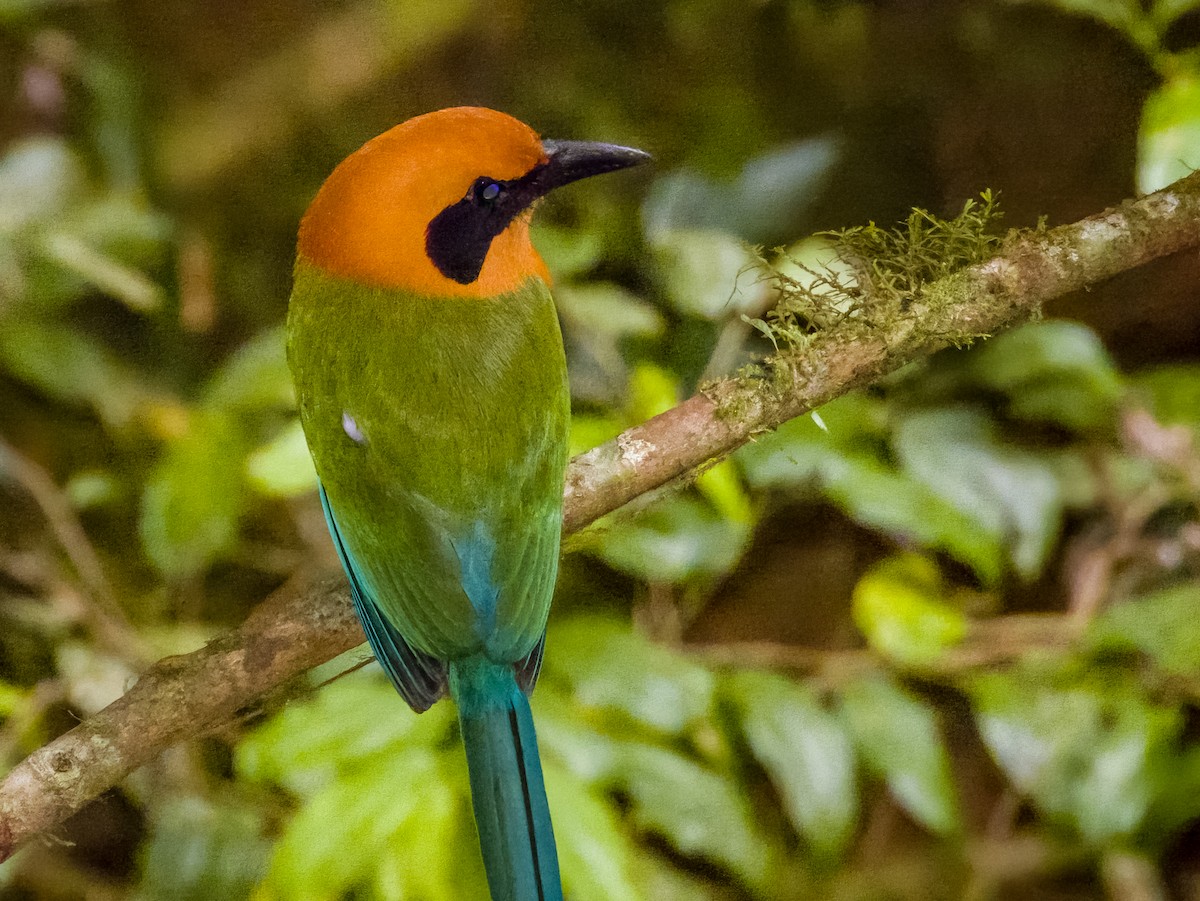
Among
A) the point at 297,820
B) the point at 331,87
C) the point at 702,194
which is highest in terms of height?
the point at 331,87

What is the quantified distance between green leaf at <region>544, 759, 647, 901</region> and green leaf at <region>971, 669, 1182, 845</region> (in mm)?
623

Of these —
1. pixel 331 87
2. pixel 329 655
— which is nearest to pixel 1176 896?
pixel 329 655

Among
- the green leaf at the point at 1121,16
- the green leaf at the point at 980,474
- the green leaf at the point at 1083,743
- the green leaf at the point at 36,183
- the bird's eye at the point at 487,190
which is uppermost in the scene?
the green leaf at the point at 36,183

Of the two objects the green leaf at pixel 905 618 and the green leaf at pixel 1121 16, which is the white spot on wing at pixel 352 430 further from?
the green leaf at pixel 1121 16

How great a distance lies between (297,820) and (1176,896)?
65.5 inches

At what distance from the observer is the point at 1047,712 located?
160 cm

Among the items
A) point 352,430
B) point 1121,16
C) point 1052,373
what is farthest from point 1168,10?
point 352,430

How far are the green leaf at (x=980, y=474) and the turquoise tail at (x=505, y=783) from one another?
71 centimetres

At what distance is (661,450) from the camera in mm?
1183

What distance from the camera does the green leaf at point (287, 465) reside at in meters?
1.33

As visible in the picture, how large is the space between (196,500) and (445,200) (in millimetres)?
662

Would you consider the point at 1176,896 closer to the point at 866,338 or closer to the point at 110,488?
the point at 866,338

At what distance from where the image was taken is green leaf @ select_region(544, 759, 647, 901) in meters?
1.27

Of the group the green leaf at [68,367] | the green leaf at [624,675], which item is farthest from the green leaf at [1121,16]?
the green leaf at [68,367]
